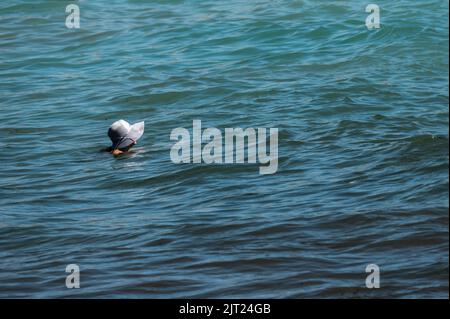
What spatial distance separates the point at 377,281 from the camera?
572 centimetres

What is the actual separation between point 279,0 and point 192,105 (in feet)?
17.2

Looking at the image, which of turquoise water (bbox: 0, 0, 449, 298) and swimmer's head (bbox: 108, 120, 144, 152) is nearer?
turquoise water (bbox: 0, 0, 449, 298)

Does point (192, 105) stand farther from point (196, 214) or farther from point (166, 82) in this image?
point (196, 214)

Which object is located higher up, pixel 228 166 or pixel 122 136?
pixel 122 136

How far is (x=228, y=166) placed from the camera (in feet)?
27.9

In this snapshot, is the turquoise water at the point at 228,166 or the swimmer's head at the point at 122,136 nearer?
the turquoise water at the point at 228,166

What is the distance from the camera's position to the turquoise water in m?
6.20

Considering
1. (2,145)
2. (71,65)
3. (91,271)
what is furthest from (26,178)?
(71,65)

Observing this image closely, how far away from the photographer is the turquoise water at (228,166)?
6199 mm

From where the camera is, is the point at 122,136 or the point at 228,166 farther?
the point at 122,136

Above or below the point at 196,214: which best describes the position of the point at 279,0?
above
